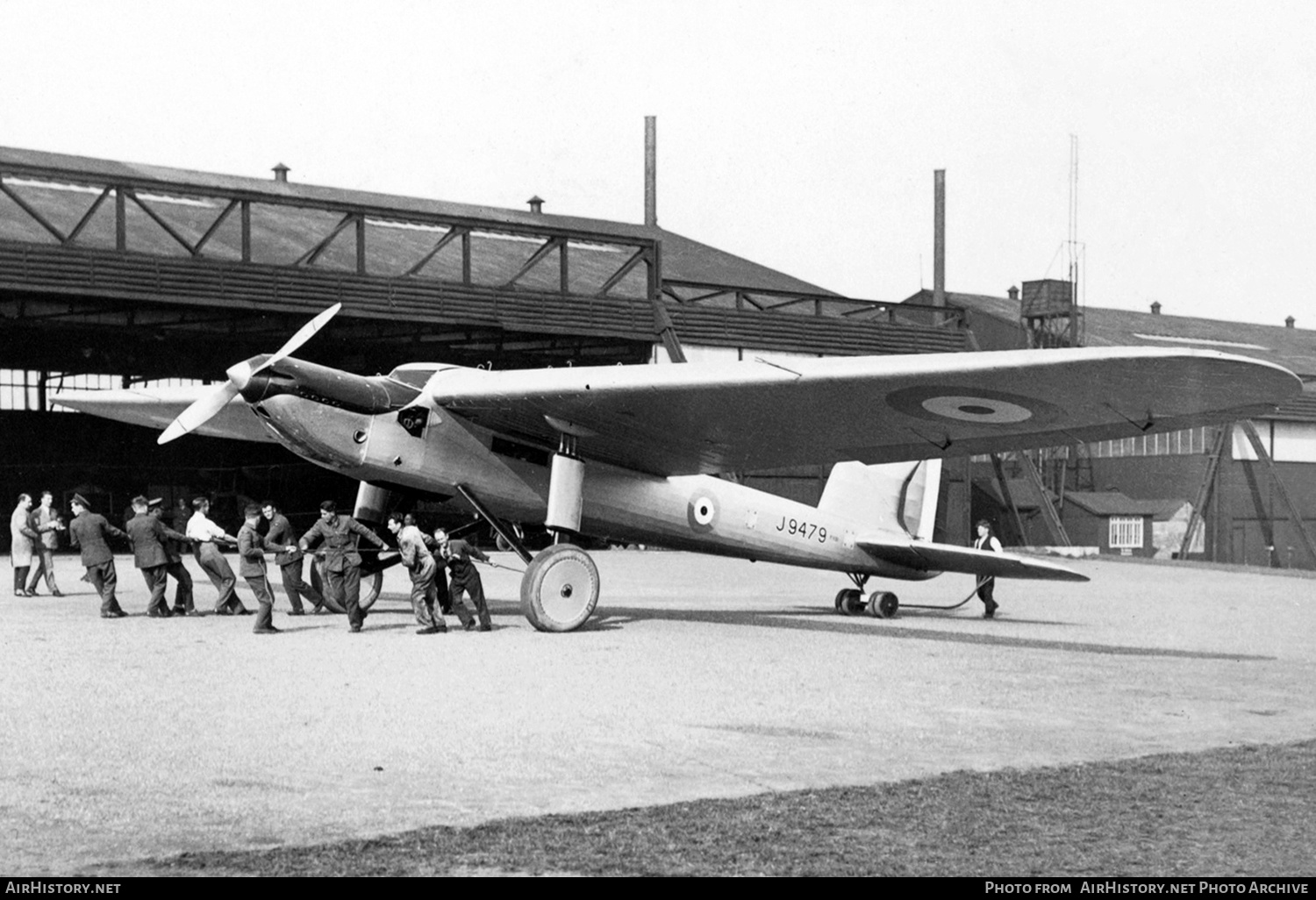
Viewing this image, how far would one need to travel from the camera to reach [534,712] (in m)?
11.0

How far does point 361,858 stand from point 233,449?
44.3 metres

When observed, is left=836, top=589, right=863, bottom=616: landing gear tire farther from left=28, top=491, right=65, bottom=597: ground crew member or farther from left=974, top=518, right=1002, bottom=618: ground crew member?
left=28, top=491, right=65, bottom=597: ground crew member

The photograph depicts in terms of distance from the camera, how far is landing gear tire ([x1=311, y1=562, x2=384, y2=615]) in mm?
19234

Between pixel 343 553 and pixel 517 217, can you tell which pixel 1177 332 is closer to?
pixel 517 217

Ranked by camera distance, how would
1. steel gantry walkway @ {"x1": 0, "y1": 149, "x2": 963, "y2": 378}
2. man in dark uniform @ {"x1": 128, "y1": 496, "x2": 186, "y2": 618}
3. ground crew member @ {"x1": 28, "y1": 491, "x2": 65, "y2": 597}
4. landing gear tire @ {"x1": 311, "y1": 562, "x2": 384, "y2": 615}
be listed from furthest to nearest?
steel gantry walkway @ {"x1": 0, "y1": 149, "x2": 963, "y2": 378} < ground crew member @ {"x1": 28, "y1": 491, "x2": 65, "y2": 597} < landing gear tire @ {"x1": 311, "y1": 562, "x2": 384, "y2": 615} < man in dark uniform @ {"x1": 128, "y1": 496, "x2": 186, "y2": 618}

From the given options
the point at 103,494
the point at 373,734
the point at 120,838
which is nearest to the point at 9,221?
the point at 103,494

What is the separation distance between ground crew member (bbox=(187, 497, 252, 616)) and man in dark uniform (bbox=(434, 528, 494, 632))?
330 centimetres

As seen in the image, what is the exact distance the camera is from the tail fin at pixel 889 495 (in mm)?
22016

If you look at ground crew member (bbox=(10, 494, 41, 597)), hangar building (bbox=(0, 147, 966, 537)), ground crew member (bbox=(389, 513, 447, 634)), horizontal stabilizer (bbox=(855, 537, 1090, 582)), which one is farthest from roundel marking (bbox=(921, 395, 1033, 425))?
hangar building (bbox=(0, 147, 966, 537))

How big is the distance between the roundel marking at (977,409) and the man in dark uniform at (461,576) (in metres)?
5.38

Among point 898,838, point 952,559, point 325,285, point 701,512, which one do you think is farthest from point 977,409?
point 325,285

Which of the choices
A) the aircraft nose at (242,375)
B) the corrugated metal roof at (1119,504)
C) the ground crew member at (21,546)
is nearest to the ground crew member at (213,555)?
the aircraft nose at (242,375)

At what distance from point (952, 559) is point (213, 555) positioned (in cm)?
1006

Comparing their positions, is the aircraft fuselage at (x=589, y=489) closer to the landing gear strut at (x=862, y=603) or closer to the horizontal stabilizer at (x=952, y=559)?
the horizontal stabilizer at (x=952, y=559)
